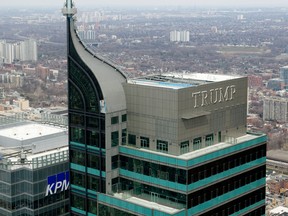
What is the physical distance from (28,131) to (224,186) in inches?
813

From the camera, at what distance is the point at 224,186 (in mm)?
34625

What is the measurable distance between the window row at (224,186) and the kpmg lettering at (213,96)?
4.34 metres

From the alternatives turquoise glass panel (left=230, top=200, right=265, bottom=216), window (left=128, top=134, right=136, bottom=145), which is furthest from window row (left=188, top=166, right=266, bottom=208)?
window (left=128, top=134, right=136, bottom=145)

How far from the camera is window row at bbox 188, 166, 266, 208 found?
3272 cm

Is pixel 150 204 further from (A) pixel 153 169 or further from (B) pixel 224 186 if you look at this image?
(B) pixel 224 186

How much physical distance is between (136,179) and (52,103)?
150 meters

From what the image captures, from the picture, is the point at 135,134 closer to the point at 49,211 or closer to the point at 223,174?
the point at 223,174

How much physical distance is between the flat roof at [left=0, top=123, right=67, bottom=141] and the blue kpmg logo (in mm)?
4619

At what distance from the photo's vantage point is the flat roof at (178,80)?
35.2 meters

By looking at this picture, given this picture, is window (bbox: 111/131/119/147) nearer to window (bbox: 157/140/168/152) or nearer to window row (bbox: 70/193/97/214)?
window (bbox: 157/140/168/152)

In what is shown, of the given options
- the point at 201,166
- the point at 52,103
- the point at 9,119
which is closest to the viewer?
the point at 201,166

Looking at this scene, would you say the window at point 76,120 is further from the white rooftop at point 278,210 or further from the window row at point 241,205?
the white rooftop at point 278,210

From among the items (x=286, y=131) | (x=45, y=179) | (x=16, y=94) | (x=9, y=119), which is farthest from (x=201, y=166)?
(x=16, y=94)

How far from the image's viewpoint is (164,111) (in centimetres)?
3328
